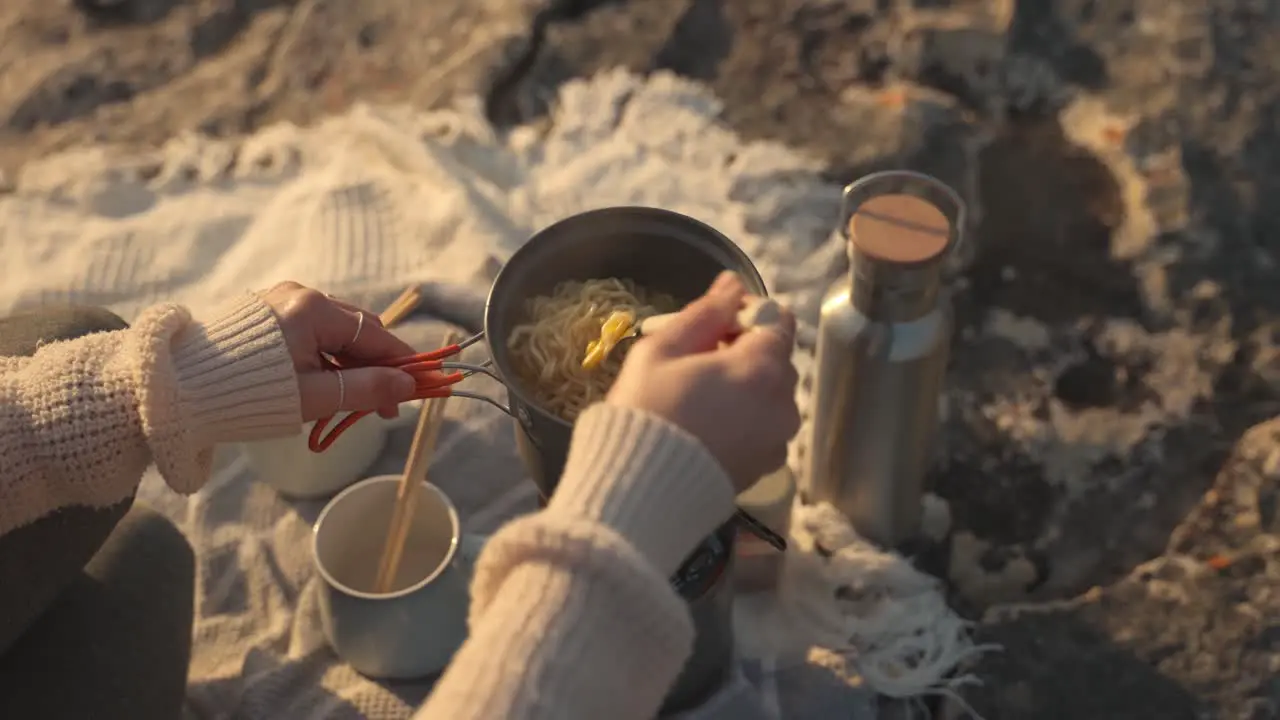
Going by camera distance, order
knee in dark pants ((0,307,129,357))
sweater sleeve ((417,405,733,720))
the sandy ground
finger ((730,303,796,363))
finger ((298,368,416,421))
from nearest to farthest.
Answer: sweater sleeve ((417,405,733,720))
finger ((730,303,796,363))
finger ((298,368,416,421))
knee in dark pants ((0,307,129,357))
the sandy ground

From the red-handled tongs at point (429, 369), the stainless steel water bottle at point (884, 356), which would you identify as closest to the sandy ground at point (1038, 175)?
the stainless steel water bottle at point (884, 356)

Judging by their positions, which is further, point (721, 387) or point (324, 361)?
point (324, 361)

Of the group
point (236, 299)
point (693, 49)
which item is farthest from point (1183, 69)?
point (236, 299)

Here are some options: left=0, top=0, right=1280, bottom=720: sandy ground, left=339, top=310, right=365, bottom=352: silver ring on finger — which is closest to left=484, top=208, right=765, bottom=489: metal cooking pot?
left=339, top=310, right=365, bottom=352: silver ring on finger

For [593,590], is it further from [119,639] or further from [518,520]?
[119,639]

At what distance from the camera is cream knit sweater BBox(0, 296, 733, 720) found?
2.14ft

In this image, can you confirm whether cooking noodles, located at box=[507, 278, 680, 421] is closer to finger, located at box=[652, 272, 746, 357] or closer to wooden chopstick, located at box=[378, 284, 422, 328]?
finger, located at box=[652, 272, 746, 357]

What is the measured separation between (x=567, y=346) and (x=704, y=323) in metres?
0.18

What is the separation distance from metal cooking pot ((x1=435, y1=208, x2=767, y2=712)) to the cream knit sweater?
0.54ft

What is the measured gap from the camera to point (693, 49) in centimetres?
171

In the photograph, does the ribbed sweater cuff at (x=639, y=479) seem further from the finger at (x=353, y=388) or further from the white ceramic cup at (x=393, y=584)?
the white ceramic cup at (x=393, y=584)

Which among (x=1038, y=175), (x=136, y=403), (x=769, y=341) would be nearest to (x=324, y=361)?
(x=136, y=403)

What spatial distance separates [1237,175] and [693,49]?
2.47 feet

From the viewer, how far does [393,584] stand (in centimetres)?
107
